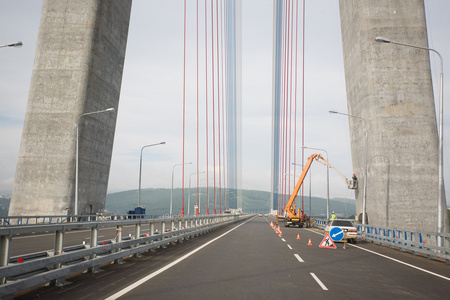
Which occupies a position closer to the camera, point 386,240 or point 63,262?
point 63,262

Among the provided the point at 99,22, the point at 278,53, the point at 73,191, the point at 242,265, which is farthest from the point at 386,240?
the point at 278,53

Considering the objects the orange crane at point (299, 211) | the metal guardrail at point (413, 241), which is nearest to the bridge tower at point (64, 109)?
the orange crane at point (299, 211)

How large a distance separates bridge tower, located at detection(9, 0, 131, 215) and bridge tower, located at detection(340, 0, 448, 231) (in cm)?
2766

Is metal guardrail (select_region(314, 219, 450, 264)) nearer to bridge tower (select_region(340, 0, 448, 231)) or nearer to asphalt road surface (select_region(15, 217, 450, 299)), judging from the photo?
asphalt road surface (select_region(15, 217, 450, 299))

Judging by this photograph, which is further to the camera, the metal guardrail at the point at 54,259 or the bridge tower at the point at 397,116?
the bridge tower at the point at 397,116

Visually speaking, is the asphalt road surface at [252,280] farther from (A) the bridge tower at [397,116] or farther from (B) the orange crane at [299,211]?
(B) the orange crane at [299,211]

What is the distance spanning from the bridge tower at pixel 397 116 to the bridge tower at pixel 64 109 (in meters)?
27.7

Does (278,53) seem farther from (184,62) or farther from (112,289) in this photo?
(112,289)

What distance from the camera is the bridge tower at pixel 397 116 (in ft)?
117

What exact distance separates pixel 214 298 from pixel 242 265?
4814mm

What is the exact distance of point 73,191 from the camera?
132 ft

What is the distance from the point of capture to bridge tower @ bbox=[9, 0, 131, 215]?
3973cm

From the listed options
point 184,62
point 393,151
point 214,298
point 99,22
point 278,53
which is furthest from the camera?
point 278,53

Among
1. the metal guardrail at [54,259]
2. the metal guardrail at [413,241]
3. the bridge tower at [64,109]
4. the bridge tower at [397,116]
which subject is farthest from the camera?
the bridge tower at [64,109]
